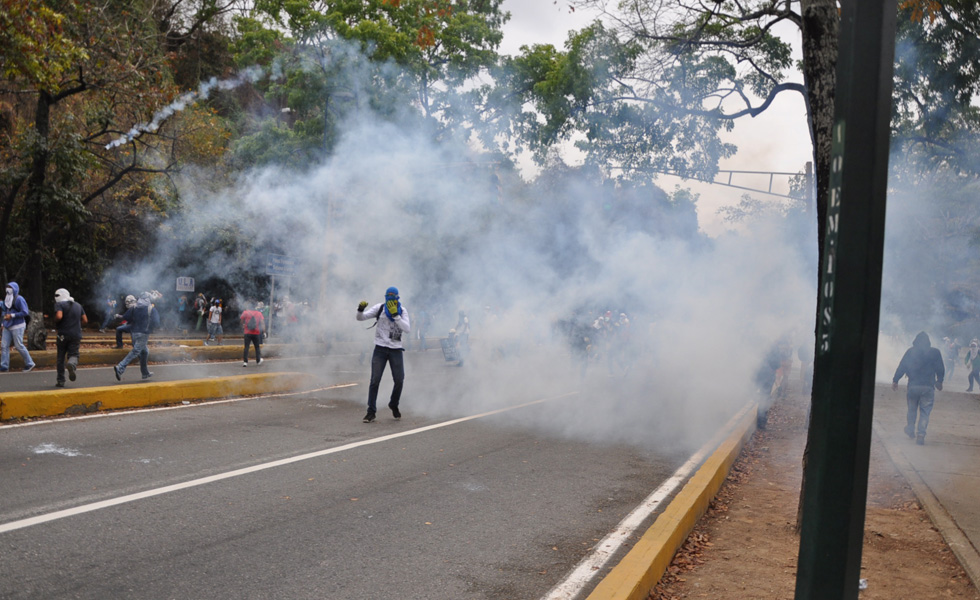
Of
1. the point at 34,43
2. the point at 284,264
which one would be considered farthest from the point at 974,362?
the point at 34,43

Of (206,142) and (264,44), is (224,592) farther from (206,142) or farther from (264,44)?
(206,142)

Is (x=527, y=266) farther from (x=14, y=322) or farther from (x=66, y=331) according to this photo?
(x=14, y=322)

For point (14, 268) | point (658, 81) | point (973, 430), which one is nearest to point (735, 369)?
point (973, 430)

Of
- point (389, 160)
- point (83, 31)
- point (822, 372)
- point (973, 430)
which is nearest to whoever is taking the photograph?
point (822, 372)

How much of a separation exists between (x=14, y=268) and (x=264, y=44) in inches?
592

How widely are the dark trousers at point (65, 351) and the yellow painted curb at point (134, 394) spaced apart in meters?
2.09

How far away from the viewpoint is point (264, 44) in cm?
1952

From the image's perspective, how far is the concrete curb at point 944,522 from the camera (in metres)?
5.50

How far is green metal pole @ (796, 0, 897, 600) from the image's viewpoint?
7.20 ft

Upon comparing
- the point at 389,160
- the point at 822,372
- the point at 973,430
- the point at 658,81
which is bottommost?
the point at 973,430

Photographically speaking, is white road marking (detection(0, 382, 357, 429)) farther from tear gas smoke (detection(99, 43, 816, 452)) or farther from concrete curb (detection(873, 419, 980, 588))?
concrete curb (detection(873, 419, 980, 588))

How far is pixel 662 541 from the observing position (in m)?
5.18

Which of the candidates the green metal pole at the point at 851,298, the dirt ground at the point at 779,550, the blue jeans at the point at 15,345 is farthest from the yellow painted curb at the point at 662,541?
the blue jeans at the point at 15,345

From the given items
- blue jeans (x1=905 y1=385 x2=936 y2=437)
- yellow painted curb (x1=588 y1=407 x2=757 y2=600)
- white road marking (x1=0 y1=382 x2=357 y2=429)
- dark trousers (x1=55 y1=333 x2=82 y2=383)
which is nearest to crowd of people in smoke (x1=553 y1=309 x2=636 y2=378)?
white road marking (x1=0 y1=382 x2=357 y2=429)
